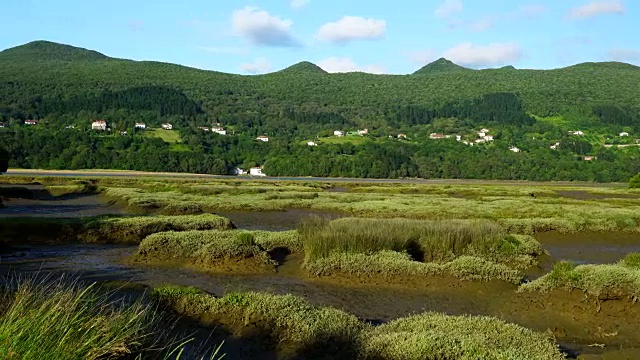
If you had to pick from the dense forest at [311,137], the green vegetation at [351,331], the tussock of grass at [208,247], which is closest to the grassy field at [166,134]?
the dense forest at [311,137]

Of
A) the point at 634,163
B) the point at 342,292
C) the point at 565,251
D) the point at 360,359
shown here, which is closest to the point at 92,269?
the point at 342,292

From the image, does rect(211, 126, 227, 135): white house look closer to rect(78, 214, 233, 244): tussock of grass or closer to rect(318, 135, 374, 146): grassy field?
rect(318, 135, 374, 146): grassy field

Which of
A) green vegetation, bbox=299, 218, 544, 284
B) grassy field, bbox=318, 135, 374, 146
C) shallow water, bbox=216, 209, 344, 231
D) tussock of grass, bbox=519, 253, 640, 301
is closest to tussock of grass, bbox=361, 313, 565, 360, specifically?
tussock of grass, bbox=519, 253, 640, 301

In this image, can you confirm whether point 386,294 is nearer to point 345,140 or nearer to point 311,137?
point 345,140

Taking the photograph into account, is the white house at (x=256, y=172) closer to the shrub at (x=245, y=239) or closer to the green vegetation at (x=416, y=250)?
the green vegetation at (x=416, y=250)

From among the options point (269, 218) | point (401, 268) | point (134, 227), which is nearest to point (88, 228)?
point (134, 227)

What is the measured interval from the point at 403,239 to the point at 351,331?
31.8ft

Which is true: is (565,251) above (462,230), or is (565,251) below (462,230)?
Result: below

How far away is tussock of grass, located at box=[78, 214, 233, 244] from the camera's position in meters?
23.5

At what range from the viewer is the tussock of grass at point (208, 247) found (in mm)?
18469

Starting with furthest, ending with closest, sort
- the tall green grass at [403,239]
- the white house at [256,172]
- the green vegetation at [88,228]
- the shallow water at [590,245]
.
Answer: the white house at [256,172]
the shallow water at [590,245]
the green vegetation at [88,228]
the tall green grass at [403,239]

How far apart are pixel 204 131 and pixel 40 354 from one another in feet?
509

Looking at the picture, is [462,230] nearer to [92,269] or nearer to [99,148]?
[92,269]

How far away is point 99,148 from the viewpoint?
12175 cm
